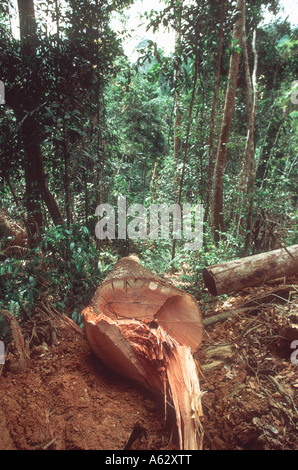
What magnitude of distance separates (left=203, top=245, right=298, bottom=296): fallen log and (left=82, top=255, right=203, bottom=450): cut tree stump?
3.61ft

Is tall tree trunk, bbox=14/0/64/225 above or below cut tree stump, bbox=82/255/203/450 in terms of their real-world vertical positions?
above

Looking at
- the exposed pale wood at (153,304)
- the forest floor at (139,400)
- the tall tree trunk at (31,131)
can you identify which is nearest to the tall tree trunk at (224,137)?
the tall tree trunk at (31,131)

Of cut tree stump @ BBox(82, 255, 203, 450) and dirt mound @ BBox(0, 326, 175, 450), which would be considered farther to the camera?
cut tree stump @ BBox(82, 255, 203, 450)

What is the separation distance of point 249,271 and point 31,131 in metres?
3.53

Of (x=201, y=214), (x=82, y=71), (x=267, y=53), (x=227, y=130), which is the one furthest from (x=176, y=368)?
(x=267, y=53)

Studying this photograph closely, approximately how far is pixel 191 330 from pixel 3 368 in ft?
4.64

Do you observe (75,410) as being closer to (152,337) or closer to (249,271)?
(152,337)

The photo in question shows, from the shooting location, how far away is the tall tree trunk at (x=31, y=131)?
349 centimetres

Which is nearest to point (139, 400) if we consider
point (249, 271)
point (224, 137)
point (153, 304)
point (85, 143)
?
point (153, 304)

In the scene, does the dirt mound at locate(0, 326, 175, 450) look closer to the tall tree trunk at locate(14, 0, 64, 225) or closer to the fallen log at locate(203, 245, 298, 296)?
the fallen log at locate(203, 245, 298, 296)

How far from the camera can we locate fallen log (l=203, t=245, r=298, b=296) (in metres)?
3.19

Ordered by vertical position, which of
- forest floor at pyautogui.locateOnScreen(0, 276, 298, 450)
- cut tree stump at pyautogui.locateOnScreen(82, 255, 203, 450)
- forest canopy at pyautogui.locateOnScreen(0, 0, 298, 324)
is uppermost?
forest canopy at pyautogui.locateOnScreen(0, 0, 298, 324)

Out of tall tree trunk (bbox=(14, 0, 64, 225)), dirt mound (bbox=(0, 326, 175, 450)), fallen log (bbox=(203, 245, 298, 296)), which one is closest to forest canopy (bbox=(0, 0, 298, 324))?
tall tree trunk (bbox=(14, 0, 64, 225))
